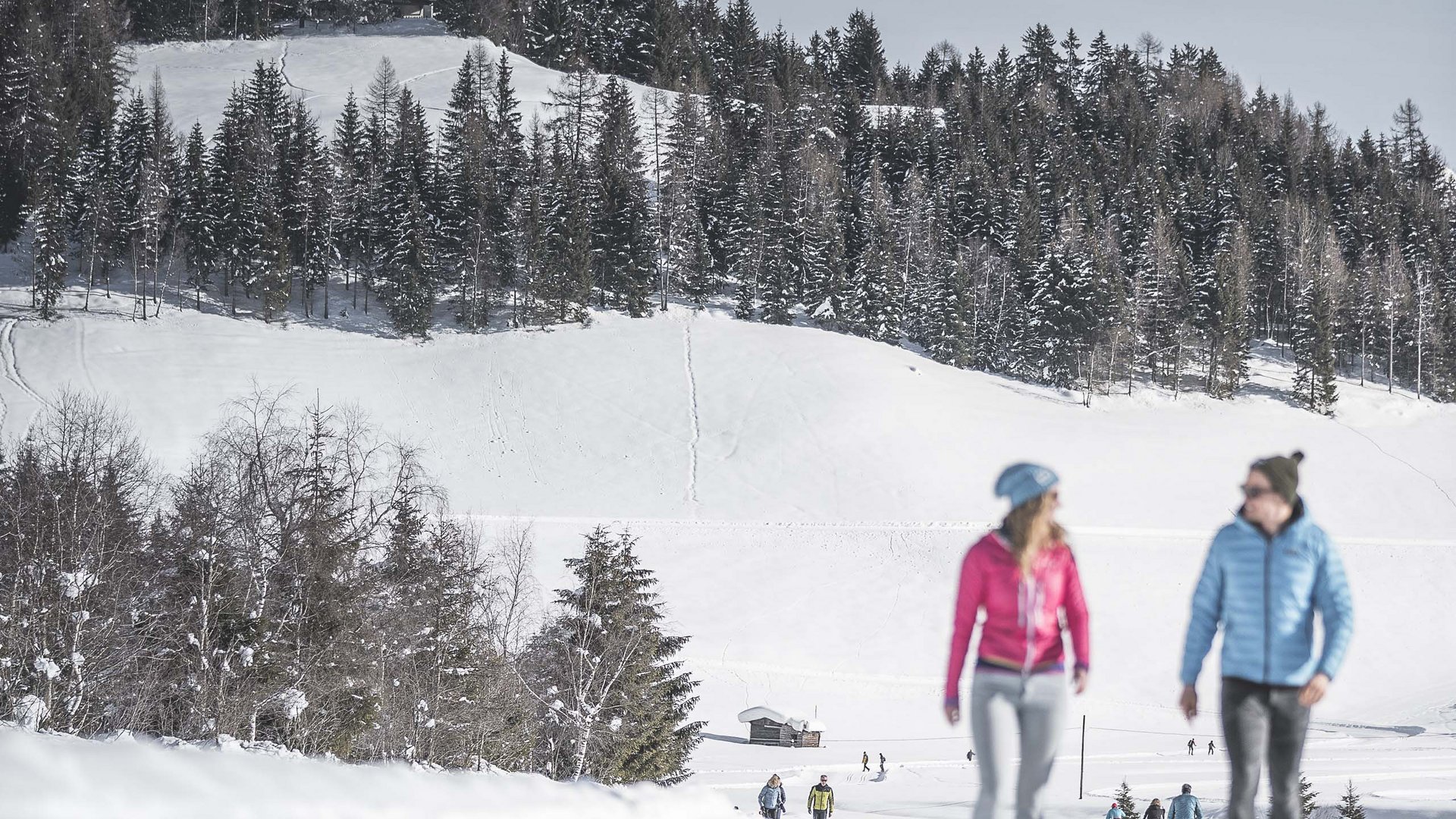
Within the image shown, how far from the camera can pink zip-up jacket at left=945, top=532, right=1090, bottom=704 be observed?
4859mm

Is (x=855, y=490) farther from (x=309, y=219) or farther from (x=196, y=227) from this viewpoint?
(x=196, y=227)

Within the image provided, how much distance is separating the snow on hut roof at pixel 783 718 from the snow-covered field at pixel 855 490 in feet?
3.03

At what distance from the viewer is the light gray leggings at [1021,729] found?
187 inches

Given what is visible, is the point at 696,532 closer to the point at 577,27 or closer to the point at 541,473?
the point at 541,473

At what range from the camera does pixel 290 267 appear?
76.8 meters

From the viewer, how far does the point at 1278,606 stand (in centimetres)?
494

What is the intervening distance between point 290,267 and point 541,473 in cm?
3067

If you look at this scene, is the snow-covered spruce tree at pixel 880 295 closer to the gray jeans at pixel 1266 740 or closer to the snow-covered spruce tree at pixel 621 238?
the snow-covered spruce tree at pixel 621 238

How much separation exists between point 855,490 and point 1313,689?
176 feet

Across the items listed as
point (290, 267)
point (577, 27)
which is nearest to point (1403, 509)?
→ point (290, 267)

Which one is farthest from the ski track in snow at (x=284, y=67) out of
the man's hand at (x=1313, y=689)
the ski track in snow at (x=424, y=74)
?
the man's hand at (x=1313, y=689)

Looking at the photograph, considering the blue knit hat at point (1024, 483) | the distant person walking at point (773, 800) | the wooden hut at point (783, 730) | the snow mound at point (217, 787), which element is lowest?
the wooden hut at point (783, 730)

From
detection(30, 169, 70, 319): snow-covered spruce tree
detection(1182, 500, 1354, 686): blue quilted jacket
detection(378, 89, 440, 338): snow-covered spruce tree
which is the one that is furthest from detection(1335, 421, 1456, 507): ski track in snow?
detection(30, 169, 70, 319): snow-covered spruce tree

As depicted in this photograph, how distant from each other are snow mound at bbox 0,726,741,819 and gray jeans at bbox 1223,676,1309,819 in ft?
11.1
